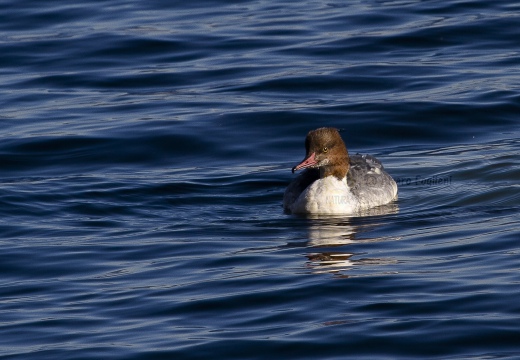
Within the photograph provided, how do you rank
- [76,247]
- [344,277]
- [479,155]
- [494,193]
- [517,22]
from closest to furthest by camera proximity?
[344,277] → [76,247] → [494,193] → [479,155] → [517,22]

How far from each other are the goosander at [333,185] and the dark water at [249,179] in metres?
0.19

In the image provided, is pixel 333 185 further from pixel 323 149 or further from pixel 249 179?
pixel 249 179

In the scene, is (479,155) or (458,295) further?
(479,155)

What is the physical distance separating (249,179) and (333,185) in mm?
1124

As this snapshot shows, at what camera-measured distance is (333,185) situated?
12375mm

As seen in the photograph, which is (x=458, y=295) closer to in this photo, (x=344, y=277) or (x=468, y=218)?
(x=344, y=277)

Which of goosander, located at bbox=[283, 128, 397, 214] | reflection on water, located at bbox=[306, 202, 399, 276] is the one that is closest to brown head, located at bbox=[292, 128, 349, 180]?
goosander, located at bbox=[283, 128, 397, 214]

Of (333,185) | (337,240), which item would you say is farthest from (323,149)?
(337,240)

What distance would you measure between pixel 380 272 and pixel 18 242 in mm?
3228

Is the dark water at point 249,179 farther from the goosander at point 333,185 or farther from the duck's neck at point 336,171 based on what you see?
the duck's neck at point 336,171

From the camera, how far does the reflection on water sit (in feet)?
32.1

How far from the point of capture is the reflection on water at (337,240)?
32.1 ft

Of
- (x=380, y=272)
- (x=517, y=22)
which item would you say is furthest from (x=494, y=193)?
(x=517, y=22)

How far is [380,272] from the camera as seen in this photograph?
9422 mm
